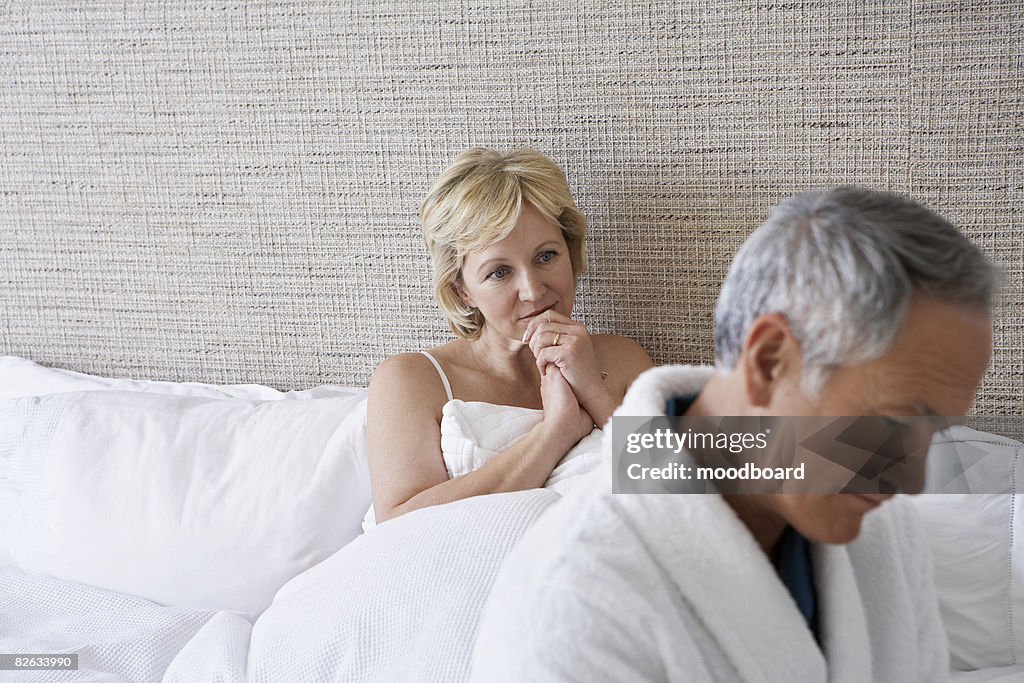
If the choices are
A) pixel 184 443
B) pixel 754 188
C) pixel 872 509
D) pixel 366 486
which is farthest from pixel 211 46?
pixel 872 509

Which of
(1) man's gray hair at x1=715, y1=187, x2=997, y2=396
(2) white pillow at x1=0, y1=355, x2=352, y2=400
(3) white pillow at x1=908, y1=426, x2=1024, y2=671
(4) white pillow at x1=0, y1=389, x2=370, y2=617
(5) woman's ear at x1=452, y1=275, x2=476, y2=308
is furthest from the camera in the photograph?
(2) white pillow at x1=0, y1=355, x2=352, y2=400

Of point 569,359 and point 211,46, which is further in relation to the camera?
point 211,46

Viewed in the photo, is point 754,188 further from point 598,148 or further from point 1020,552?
point 1020,552

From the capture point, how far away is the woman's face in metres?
1.45

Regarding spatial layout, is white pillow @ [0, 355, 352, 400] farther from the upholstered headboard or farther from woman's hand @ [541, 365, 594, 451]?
woman's hand @ [541, 365, 594, 451]

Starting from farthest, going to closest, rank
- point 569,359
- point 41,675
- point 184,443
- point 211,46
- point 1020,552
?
point 211,46 < point 184,443 < point 569,359 < point 41,675 < point 1020,552

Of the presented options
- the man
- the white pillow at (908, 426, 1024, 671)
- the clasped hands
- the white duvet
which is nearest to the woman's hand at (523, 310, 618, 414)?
the clasped hands

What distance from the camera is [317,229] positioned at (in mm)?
1701

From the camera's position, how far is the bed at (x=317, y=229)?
4.31 feet

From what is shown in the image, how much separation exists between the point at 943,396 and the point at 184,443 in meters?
1.27

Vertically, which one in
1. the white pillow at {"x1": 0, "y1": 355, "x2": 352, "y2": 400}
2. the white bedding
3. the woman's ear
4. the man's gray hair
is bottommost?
the white bedding

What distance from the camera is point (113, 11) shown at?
173 centimetres

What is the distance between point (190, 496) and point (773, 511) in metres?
1.08

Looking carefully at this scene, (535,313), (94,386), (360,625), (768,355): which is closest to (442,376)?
(535,313)
